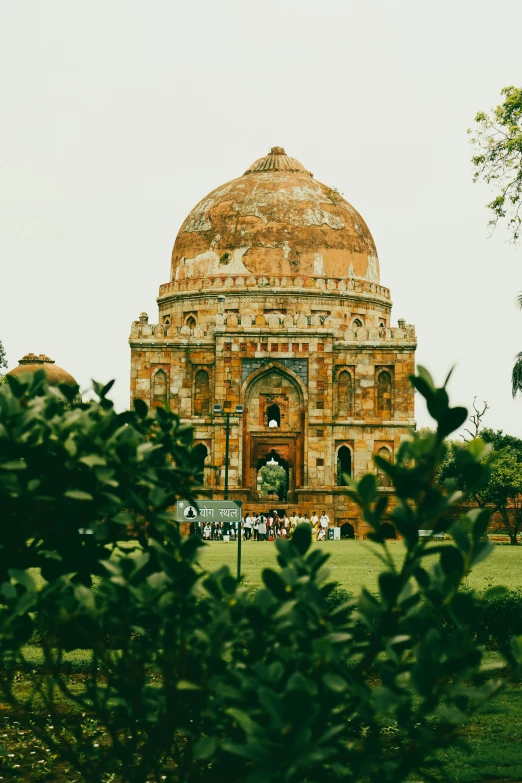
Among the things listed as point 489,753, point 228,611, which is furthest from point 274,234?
point 228,611

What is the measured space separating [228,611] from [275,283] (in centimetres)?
3679

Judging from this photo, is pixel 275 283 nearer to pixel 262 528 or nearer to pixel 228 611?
pixel 262 528

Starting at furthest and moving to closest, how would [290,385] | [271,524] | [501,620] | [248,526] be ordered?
[290,385], [248,526], [271,524], [501,620]

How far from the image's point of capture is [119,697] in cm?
412

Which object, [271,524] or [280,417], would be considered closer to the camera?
[271,524]

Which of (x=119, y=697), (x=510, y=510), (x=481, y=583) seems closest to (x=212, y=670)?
(x=119, y=697)

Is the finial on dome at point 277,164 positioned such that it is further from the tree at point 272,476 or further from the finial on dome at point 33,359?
the tree at point 272,476

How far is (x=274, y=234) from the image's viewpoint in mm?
40281

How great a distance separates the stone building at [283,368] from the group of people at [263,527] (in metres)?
0.59

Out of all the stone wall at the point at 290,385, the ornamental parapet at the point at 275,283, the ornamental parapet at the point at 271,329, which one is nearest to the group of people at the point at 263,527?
the stone wall at the point at 290,385

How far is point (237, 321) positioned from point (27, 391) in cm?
3353

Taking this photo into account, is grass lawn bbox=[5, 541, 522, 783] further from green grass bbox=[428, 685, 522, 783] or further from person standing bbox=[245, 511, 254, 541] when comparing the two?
person standing bbox=[245, 511, 254, 541]

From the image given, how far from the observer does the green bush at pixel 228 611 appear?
124 inches

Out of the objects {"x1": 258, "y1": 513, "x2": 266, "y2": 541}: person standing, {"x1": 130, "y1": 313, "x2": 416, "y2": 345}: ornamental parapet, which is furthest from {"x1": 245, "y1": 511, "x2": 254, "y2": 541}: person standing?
{"x1": 130, "y1": 313, "x2": 416, "y2": 345}: ornamental parapet
